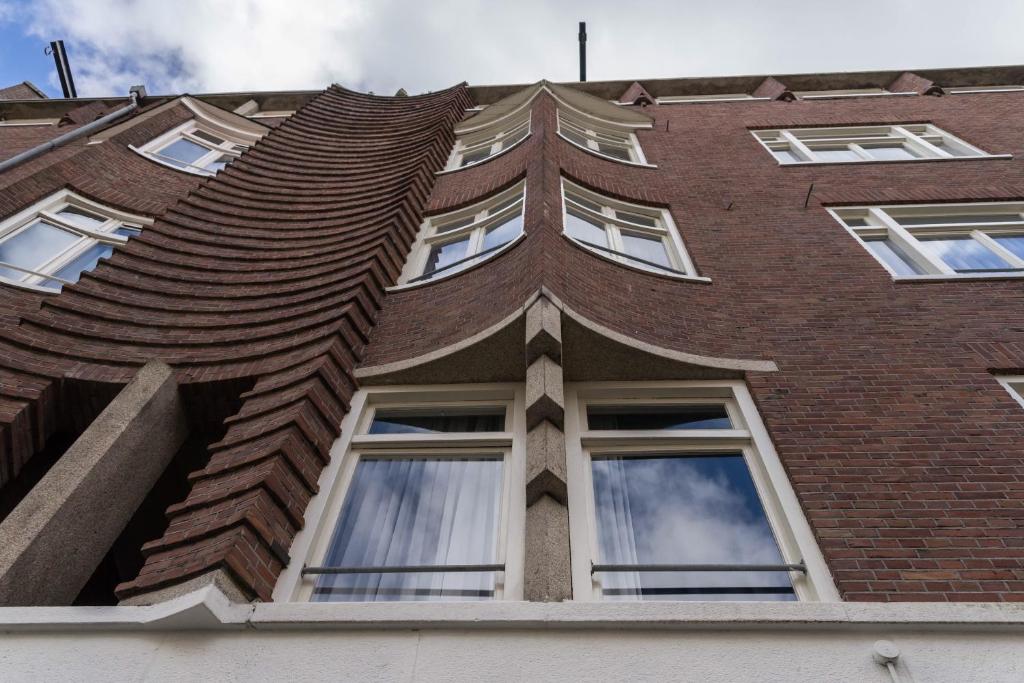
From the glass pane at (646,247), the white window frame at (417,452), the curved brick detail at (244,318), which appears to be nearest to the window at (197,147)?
the curved brick detail at (244,318)

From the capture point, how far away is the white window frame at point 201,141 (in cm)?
1447

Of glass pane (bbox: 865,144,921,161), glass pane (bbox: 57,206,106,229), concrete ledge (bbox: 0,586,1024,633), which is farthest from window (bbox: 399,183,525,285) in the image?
glass pane (bbox: 865,144,921,161)

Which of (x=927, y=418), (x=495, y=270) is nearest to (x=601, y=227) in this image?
(x=495, y=270)

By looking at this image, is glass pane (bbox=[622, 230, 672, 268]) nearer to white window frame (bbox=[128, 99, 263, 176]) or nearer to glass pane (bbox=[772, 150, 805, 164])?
glass pane (bbox=[772, 150, 805, 164])

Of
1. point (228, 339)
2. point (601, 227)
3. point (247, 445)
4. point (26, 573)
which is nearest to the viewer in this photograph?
point (26, 573)

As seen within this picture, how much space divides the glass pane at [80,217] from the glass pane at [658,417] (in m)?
10.3

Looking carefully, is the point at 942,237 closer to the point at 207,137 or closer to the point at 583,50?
the point at 207,137

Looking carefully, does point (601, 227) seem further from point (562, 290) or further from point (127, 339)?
point (127, 339)

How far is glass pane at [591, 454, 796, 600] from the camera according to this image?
4492 millimetres

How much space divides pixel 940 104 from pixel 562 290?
14649 millimetres

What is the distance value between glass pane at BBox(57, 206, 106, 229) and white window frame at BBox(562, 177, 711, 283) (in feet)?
27.8

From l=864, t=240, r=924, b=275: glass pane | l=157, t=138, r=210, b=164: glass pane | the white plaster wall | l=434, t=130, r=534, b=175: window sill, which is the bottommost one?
the white plaster wall

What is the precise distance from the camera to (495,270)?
782 centimetres

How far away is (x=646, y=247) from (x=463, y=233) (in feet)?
9.15
